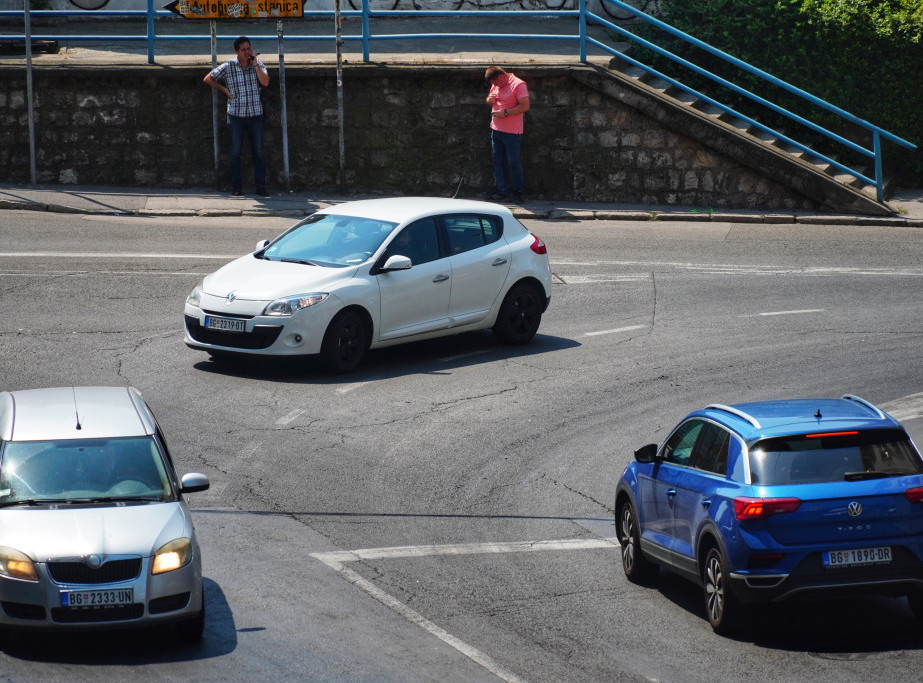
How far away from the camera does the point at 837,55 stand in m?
25.5

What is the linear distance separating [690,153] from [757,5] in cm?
342

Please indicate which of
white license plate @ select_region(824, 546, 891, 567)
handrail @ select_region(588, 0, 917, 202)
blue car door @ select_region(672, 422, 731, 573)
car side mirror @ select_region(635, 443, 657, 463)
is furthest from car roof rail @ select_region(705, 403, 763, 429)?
handrail @ select_region(588, 0, 917, 202)

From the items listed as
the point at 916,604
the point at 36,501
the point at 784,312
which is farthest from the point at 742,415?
the point at 784,312

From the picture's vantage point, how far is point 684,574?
30.9ft

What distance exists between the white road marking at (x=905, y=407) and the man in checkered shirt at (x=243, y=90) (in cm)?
1269

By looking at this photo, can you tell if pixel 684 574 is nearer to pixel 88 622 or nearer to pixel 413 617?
pixel 413 617

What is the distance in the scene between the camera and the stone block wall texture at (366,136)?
24641 mm

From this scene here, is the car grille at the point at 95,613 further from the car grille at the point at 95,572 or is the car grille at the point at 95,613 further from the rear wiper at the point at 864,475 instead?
the rear wiper at the point at 864,475

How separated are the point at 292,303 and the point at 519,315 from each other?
318 cm

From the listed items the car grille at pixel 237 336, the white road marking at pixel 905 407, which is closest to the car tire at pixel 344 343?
the car grille at pixel 237 336

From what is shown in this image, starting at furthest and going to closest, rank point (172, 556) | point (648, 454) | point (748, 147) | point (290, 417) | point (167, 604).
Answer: point (748, 147) → point (290, 417) → point (648, 454) → point (172, 556) → point (167, 604)

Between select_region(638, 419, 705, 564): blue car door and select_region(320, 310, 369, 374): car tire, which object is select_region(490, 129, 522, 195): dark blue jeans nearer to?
select_region(320, 310, 369, 374): car tire

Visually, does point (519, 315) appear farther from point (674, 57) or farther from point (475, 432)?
point (674, 57)

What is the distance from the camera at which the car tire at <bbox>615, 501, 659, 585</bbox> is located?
1013 centimetres
